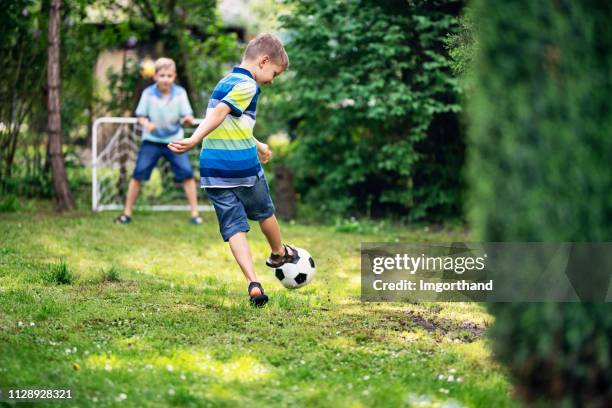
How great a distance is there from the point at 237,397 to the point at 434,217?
5.95 metres

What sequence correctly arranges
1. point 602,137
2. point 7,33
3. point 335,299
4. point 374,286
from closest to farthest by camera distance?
point 602,137, point 335,299, point 374,286, point 7,33

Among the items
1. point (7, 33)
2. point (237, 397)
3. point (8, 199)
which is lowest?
point (237, 397)

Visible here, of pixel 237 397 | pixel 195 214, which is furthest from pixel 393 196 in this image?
pixel 237 397

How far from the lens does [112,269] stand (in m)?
5.10

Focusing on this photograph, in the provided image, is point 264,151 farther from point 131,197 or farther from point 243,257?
point 131,197

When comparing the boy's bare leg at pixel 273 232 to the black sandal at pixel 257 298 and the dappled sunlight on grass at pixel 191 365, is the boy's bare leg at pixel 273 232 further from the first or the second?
the dappled sunlight on grass at pixel 191 365

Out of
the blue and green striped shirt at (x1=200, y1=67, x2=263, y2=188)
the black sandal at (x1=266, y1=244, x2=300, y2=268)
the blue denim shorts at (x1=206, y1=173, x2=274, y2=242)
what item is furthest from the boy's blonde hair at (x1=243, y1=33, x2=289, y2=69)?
the black sandal at (x1=266, y1=244, x2=300, y2=268)

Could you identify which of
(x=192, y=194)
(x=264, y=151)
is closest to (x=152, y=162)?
(x=192, y=194)

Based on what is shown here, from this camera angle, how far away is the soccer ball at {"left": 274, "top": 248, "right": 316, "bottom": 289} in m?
4.76

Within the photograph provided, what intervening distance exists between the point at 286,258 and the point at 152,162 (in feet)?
11.6

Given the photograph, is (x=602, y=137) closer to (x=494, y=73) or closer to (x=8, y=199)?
(x=494, y=73)

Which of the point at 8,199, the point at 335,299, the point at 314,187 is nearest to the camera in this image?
the point at 335,299

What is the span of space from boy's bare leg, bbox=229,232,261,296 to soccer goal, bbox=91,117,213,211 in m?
4.30

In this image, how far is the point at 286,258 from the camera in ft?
15.7
